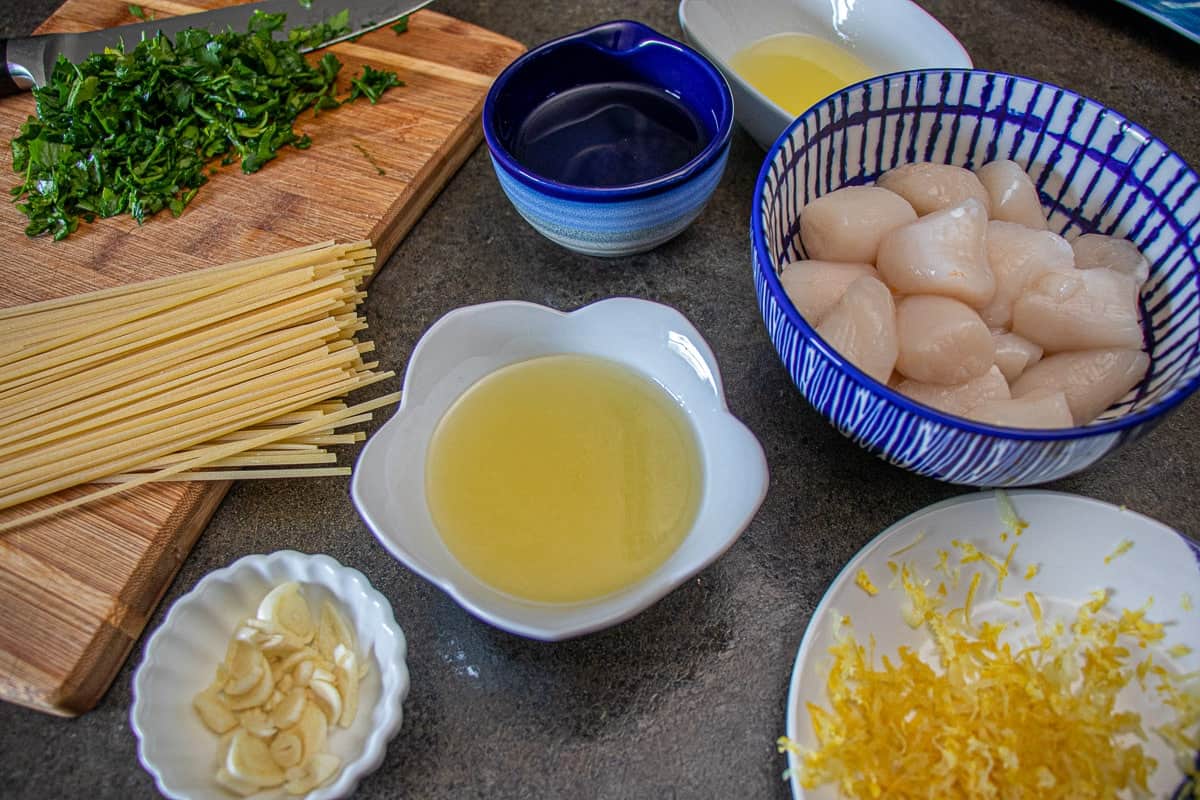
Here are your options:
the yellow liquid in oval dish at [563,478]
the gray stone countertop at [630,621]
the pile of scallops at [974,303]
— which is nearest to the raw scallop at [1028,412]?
the pile of scallops at [974,303]

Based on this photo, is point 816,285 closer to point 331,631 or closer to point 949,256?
point 949,256

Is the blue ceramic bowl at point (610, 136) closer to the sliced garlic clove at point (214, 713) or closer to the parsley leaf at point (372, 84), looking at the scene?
the parsley leaf at point (372, 84)

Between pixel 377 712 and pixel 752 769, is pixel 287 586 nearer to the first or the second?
pixel 377 712

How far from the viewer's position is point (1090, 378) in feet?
3.42

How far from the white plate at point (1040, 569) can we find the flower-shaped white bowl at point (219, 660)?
1.55 feet

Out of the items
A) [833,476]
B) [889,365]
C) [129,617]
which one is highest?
[889,365]

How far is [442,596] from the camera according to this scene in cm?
114

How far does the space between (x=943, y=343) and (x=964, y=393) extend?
0.24 ft

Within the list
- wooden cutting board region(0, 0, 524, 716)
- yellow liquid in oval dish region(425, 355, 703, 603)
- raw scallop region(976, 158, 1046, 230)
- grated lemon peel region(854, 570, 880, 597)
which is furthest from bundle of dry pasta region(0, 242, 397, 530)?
raw scallop region(976, 158, 1046, 230)

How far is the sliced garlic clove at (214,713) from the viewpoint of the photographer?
3.10 feet

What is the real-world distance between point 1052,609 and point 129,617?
118cm

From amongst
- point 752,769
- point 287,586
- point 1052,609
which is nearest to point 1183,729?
point 1052,609

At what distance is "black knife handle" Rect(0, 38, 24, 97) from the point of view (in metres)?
1.56

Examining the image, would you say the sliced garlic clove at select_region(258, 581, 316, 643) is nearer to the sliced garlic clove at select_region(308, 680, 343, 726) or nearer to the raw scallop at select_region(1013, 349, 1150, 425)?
the sliced garlic clove at select_region(308, 680, 343, 726)
